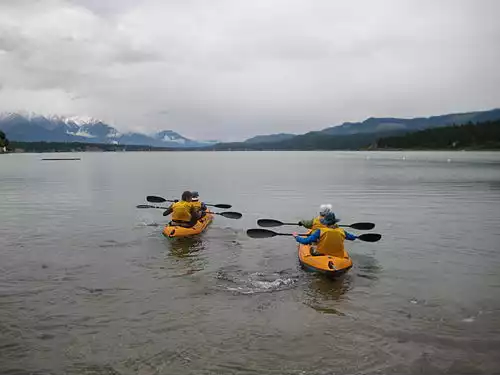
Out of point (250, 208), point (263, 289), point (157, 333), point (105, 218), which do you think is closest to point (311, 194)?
point (250, 208)

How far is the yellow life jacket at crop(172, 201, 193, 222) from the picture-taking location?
72.3 ft

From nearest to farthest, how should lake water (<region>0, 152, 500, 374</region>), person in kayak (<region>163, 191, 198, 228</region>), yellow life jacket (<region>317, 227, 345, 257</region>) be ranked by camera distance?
lake water (<region>0, 152, 500, 374</region>)
yellow life jacket (<region>317, 227, 345, 257</region>)
person in kayak (<region>163, 191, 198, 228</region>)

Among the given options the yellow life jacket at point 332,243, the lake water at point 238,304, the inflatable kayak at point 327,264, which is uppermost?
the yellow life jacket at point 332,243

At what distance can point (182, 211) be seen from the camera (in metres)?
22.0

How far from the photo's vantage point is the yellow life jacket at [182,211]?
72.3 ft

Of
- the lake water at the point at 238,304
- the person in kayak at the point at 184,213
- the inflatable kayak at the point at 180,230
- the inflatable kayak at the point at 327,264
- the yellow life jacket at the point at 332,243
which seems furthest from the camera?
the person in kayak at the point at 184,213

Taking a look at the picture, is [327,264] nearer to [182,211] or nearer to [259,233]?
[259,233]

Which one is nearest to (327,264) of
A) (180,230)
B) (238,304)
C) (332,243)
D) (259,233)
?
(332,243)

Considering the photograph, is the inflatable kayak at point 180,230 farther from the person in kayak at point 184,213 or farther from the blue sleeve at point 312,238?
the blue sleeve at point 312,238

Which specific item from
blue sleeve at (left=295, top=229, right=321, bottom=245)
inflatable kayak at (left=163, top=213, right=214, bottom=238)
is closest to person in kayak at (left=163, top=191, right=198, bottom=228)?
inflatable kayak at (left=163, top=213, right=214, bottom=238)

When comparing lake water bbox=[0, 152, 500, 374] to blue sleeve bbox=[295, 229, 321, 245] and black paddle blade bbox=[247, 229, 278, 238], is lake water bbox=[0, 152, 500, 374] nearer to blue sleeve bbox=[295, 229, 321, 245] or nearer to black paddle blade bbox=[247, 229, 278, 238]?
black paddle blade bbox=[247, 229, 278, 238]

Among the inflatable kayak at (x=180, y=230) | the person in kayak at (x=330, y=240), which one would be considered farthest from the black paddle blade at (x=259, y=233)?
the person in kayak at (x=330, y=240)

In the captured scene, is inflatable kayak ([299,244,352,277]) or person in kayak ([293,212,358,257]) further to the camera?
person in kayak ([293,212,358,257])

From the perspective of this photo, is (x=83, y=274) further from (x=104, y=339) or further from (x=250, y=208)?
(x=250, y=208)
